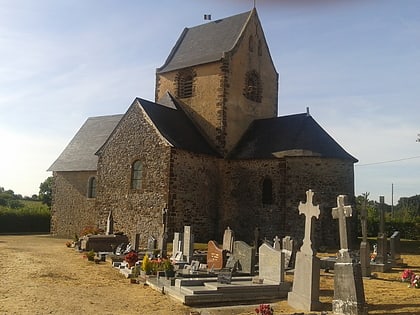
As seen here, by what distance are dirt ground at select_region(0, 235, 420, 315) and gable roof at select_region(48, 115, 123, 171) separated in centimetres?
1536

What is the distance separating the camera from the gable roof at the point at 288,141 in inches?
847

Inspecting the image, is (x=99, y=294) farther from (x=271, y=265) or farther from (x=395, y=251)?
(x=395, y=251)

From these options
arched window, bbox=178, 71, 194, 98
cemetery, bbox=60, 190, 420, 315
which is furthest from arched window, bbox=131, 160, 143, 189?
cemetery, bbox=60, 190, 420, 315

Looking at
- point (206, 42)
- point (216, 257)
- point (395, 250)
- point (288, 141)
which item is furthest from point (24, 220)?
point (395, 250)

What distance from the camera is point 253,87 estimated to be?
26.4 m

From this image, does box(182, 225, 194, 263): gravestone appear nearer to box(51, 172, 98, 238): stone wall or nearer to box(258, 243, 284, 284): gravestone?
box(258, 243, 284, 284): gravestone

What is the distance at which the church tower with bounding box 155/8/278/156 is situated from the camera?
24562 millimetres

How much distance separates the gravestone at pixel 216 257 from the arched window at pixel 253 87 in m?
13.9

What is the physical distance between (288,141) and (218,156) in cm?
379

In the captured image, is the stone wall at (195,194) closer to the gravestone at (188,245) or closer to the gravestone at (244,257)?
the gravestone at (188,245)

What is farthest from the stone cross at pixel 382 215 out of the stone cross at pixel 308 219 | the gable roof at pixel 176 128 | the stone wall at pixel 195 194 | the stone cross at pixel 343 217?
the gable roof at pixel 176 128

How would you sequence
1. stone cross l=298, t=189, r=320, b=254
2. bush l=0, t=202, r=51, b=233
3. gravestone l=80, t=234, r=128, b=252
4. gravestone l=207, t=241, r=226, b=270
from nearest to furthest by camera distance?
stone cross l=298, t=189, r=320, b=254 < gravestone l=207, t=241, r=226, b=270 < gravestone l=80, t=234, r=128, b=252 < bush l=0, t=202, r=51, b=233

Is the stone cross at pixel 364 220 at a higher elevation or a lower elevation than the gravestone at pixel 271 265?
higher

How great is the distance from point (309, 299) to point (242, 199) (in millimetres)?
14760
